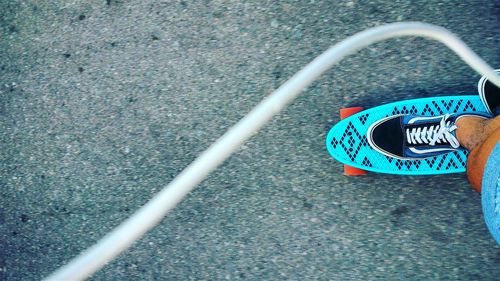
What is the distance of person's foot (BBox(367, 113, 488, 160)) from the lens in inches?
67.7

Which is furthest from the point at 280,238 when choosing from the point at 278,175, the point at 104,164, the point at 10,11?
the point at 10,11

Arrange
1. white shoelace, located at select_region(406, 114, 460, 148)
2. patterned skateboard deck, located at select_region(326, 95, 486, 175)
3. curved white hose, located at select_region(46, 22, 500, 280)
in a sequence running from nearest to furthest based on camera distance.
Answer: curved white hose, located at select_region(46, 22, 500, 280)
white shoelace, located at select_region(406, 114, 460, 148)
patterned skateboard deck, located at select_region(326, 95, 486, 175)

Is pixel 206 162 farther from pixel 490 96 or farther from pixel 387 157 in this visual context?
pixel 490 96

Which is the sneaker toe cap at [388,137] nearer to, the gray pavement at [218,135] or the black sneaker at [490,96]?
the gray pavement at [218,135]

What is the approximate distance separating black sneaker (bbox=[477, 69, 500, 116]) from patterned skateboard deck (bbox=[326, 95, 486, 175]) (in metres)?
0.05

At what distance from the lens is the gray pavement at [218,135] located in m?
1.85

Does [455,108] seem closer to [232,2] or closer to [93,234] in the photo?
[232,2]

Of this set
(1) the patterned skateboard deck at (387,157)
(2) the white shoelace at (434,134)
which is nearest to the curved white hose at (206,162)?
(2) the white shoelace at (434,134)

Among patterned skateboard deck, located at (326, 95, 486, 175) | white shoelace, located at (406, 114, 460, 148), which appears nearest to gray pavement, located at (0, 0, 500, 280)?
patterned skateboard deck, located at (326, 95, 486, 175)

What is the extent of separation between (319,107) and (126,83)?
32.6 inches

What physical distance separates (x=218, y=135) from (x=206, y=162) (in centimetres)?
99

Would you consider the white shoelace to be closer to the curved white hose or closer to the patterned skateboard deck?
the patterned skateboard deck

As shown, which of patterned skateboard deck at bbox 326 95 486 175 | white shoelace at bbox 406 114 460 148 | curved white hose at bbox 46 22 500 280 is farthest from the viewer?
patterned skateboard deck at bbox 326 95 486 175

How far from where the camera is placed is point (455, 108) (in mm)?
1830
